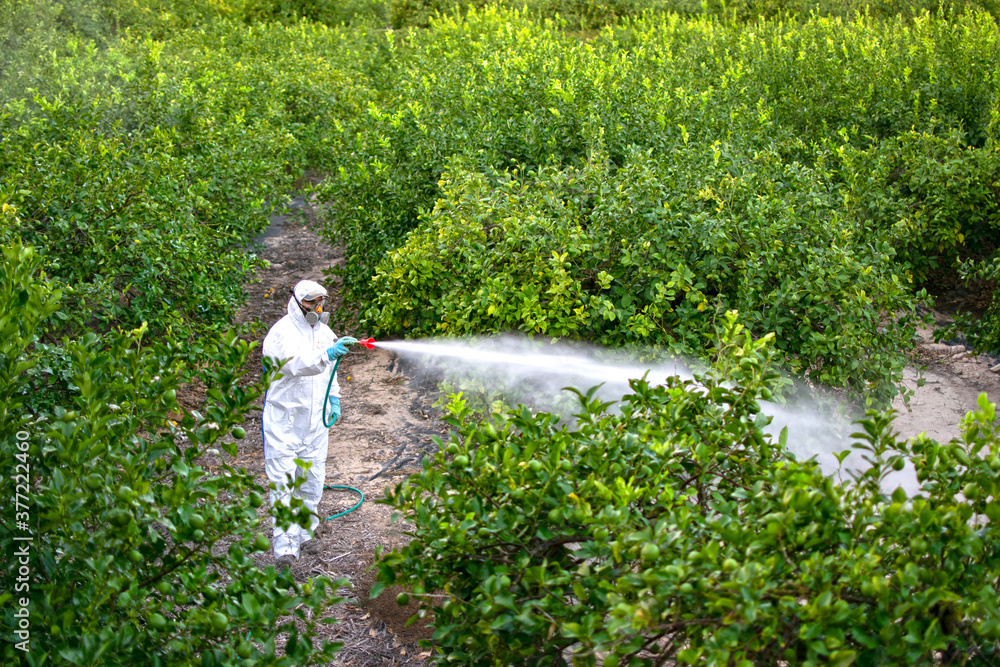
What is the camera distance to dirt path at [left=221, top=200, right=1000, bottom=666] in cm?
454

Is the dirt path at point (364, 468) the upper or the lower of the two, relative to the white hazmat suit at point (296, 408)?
lower

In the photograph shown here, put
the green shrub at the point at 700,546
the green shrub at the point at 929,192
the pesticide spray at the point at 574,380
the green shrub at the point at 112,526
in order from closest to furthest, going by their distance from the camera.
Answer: the green shrub at the point at 700,546, the green shrub at the point at 112,526, the pesticide spray at the point at 574,380, the green shrub at the point at 929,192

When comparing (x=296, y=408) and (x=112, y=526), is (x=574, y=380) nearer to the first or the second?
(x=296, y=408)

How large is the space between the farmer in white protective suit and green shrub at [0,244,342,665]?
2.44 m

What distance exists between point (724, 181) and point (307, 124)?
8.41m

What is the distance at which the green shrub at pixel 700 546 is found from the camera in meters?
2.06

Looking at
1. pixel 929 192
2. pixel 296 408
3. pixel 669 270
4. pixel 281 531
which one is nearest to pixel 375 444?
pixel 296 408

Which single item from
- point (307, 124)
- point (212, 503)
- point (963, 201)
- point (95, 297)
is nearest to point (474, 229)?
point (95, 297)

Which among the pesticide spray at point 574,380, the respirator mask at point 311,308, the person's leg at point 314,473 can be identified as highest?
the respirator mask at point 311,308

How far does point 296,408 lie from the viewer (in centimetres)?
527

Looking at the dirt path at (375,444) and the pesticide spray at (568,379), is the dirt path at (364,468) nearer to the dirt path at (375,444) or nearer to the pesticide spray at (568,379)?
the dirt path at (375,444)

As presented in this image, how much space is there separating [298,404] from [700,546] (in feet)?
11.5

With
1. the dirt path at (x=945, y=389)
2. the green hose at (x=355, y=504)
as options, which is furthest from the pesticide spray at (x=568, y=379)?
the dirt path at (x=945, y=389)

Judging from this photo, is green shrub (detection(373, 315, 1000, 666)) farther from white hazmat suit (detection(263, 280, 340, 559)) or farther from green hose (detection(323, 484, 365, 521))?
green hose (detection(323, 484, 365, 521))
